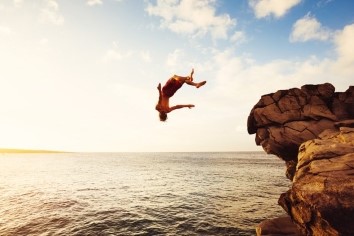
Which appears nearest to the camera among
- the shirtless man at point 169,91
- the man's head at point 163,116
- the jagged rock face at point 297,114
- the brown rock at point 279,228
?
the shirtless man at point 169,91

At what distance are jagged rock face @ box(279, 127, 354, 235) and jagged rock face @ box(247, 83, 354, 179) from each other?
6.66 ft

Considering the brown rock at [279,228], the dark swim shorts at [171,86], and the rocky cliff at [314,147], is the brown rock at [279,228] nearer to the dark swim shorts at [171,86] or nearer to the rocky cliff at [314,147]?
the rocky cliff at [314,147]

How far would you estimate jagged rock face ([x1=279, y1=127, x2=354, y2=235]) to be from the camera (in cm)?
943

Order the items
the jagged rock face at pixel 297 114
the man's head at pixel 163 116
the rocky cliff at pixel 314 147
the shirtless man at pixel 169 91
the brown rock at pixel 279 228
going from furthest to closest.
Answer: the brown rock at pixel 279 228 → the jagged rock face at pixel 297 114 → the rocky cliff at pixel 314 147 → the man's head at pixel 163 116 → the shirtless man at pixel 169 91

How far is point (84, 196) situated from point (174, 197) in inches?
527

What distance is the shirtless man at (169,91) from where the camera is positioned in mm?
9141

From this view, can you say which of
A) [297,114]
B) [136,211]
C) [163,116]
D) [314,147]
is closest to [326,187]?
[314,147]

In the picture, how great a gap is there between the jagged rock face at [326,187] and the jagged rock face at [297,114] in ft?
6.66

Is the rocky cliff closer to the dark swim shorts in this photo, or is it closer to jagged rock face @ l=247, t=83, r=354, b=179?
jagged rock face @ l=247, t=83, r=354, b=179

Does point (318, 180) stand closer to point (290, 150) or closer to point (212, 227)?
point (290, 150)

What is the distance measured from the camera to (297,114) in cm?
1526

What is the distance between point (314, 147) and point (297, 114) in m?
3.56

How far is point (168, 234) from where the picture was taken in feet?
65.6

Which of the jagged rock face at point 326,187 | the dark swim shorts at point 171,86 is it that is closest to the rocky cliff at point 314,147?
the jagged rock face at point 326,187
